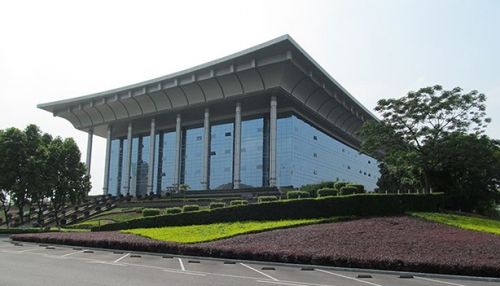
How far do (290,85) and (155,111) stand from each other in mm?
24443

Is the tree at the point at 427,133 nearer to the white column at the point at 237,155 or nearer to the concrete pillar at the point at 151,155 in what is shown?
the white column at the point at 237,155

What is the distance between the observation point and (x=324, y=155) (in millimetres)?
67562

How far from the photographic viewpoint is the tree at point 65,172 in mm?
37969

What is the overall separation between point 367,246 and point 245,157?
44.5m

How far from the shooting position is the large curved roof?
168 ft

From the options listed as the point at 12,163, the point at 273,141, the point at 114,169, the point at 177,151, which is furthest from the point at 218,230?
the point at 114,169

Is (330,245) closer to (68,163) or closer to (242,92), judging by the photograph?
(68,163)

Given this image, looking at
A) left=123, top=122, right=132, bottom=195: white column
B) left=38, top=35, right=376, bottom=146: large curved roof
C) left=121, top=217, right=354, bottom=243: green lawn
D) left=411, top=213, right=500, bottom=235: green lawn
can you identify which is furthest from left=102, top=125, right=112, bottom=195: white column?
left=411, top=213, right=500, bottom=235: green lawn

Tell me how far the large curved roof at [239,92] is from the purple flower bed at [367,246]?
30905 millimetres

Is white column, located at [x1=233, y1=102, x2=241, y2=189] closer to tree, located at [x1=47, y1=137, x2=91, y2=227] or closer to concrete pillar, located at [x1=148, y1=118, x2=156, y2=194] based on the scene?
concrete pillar, located at [x1=148, y1=118, x2=156, y2=194]

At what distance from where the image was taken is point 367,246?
16.6 meters

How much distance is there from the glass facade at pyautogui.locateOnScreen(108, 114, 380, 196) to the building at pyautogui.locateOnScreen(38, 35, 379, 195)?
0.16 m

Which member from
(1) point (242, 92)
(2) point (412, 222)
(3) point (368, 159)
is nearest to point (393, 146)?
(2) point (412, 222)

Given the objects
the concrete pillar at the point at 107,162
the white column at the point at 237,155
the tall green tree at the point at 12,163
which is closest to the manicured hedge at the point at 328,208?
the tall green tree at the point at 12,163
